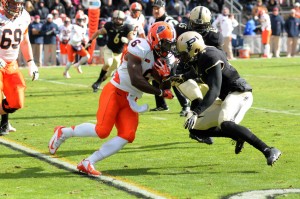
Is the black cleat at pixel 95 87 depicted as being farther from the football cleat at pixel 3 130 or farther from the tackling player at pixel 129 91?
the tackling player at pixel 129 91

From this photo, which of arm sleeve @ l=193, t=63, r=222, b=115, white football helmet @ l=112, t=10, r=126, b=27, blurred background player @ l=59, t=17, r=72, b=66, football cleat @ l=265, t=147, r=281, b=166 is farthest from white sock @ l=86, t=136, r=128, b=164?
blurred background player @ l=59, t=17, r=72, b=66

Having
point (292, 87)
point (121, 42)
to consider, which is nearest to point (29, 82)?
point (121, 42)

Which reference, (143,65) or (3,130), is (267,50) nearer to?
(3,130)

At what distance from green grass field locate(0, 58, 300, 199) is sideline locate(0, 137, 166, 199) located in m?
0.06

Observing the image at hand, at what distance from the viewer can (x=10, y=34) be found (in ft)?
31.2

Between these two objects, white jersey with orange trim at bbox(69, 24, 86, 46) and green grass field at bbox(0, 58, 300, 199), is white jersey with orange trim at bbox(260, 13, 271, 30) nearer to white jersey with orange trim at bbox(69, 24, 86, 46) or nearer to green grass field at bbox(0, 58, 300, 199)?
white jersey with orange trim at bbox(69, 24, 86, 46)

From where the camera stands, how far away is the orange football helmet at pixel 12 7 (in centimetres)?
942

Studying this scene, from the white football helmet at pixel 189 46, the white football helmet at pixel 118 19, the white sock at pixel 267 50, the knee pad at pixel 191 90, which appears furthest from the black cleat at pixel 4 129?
the white sock at pixel 267 50

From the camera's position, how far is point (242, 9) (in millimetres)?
31531

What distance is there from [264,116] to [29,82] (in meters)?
8.53

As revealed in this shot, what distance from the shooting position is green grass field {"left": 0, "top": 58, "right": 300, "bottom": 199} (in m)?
6.78

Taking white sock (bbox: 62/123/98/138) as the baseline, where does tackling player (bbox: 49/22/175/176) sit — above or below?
above

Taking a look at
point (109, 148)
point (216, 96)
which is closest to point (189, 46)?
point (216, 96)

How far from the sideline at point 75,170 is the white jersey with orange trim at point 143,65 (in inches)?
33.1
